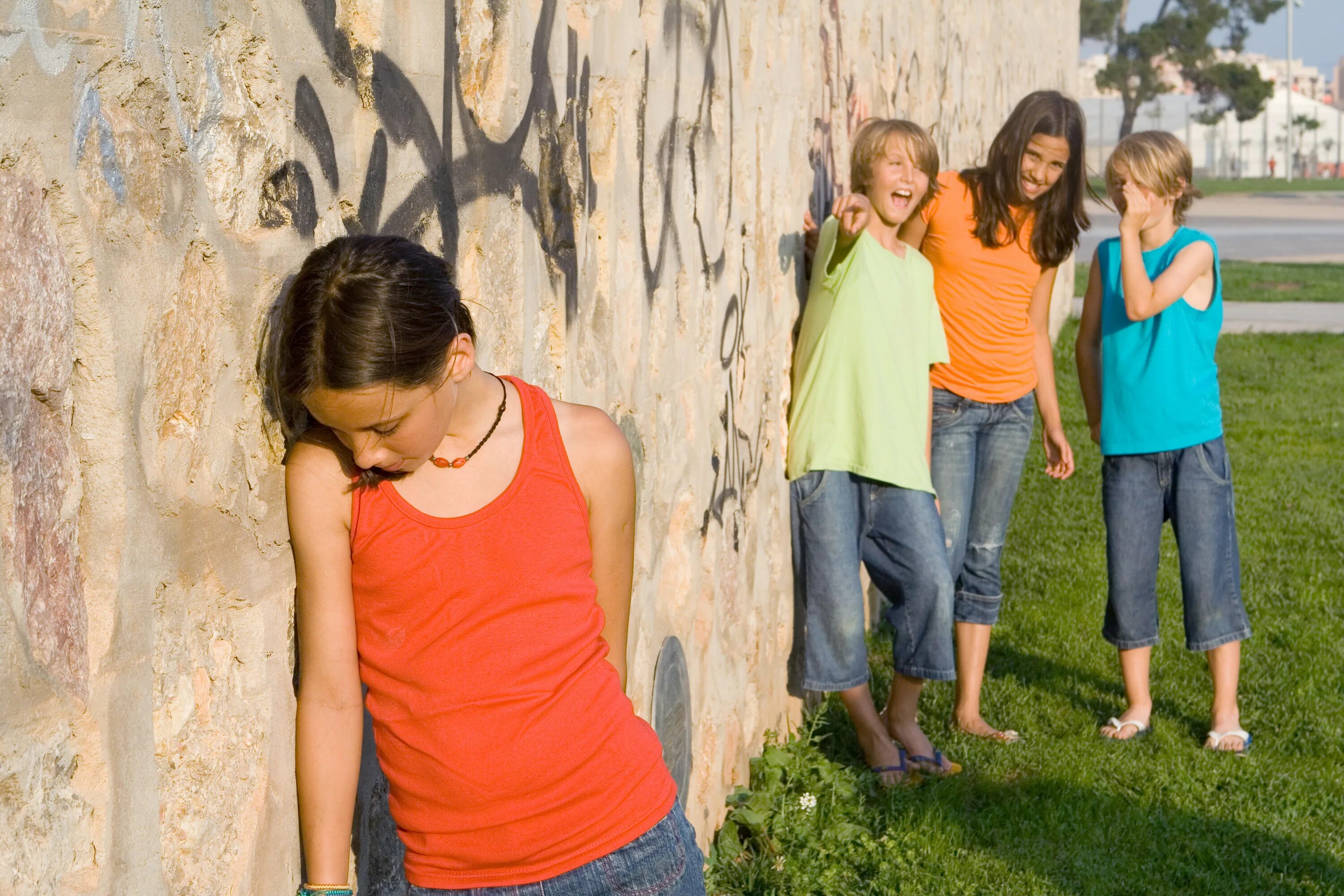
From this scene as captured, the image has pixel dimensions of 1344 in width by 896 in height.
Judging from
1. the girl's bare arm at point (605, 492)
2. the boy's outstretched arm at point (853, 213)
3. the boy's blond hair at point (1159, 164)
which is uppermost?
the boy's blond hair at point (1159, 164)

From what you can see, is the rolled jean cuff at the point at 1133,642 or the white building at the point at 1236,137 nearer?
the rolled jean cuff at the point at 1133,642

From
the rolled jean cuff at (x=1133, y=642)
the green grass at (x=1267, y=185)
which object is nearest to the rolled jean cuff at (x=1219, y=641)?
the rolled jean cuff at (x=1133, y=642)

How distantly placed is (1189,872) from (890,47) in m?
3.44

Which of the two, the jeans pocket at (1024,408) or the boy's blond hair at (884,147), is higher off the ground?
the boy's blond hair at (884,147)

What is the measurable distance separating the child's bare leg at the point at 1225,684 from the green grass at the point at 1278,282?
1005 cm

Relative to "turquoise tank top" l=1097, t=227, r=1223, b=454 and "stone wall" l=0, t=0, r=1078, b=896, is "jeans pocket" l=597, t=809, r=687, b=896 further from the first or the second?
"turquoise tank top" l=1097, t=227, r=1223, b=454

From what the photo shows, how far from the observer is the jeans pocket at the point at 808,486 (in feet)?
13.1

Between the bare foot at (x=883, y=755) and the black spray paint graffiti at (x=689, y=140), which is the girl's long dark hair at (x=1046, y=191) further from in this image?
the bare foot at (x=883, y=755)

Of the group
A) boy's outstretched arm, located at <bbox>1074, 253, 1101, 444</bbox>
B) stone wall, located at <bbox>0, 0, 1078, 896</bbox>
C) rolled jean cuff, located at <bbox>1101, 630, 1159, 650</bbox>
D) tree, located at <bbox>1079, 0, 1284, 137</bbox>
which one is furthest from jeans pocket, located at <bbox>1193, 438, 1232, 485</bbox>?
tree, located at <bbox>1079, 0, 1284, 137</bbox>

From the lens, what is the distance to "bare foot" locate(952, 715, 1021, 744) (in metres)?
4.39

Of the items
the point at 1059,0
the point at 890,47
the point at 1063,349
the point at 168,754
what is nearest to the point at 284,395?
the point at 168,754

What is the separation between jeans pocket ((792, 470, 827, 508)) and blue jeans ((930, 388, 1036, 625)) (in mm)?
434

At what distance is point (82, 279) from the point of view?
4.25 feet

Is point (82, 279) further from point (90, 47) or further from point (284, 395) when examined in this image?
point (284, 395)
